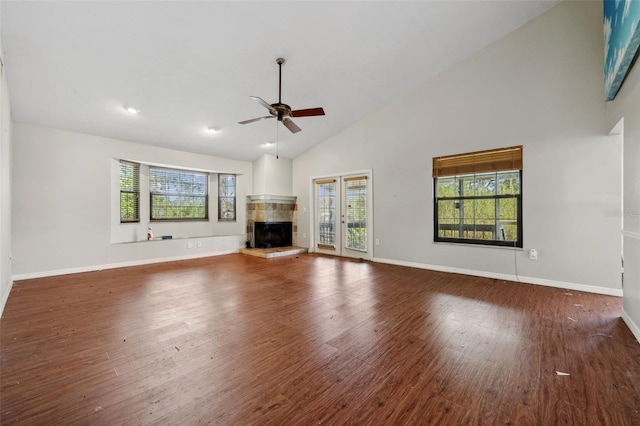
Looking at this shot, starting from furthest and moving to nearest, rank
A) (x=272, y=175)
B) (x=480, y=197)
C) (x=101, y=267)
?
(x=272, y=175)
(x=101, y=267)
(x=480, y=197)

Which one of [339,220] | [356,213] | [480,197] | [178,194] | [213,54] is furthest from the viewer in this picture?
[339,220]

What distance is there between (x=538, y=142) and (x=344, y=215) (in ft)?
13.0

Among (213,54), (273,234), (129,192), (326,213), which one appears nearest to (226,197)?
(273,234)

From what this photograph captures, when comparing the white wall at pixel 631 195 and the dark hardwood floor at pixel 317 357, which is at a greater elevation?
the white wall at pixel 631 195

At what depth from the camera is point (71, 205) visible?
4734 millimetres

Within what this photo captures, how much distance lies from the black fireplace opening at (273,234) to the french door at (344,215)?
930 mm

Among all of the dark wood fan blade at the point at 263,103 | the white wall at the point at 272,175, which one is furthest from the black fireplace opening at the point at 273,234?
the dark wood fan blade at the point at 263,103

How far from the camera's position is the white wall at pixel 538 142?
359cm

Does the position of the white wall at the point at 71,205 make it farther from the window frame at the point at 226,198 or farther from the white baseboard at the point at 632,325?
the white baseboard at the point at 632,325

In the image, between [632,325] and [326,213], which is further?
[326,213]

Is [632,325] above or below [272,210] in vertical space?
below

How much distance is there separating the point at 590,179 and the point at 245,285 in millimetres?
5213

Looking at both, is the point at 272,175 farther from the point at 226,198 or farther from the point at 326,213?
the point at 326,213

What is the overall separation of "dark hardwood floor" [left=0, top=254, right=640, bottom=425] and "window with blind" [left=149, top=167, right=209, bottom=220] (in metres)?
2.81
